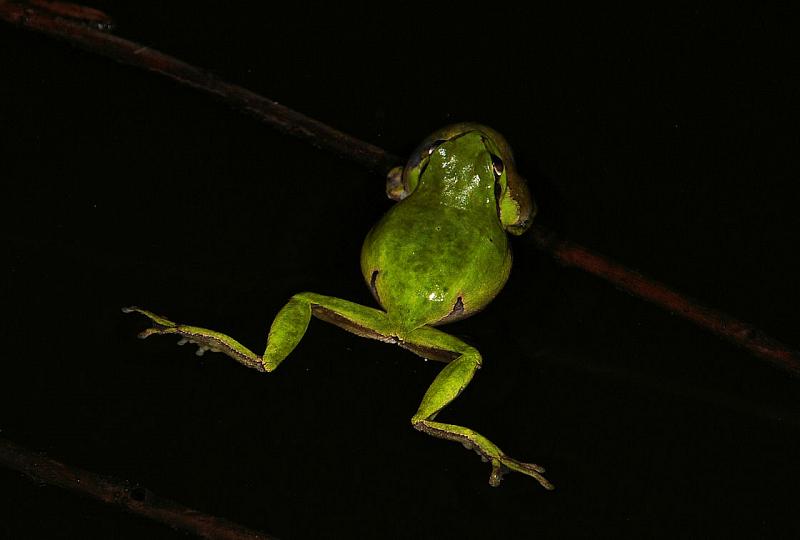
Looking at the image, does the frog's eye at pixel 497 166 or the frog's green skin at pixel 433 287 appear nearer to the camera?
the frog's green skin at pixel 433 287

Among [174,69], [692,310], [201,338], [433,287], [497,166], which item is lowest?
[201,338]

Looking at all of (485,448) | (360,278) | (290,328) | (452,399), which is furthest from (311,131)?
(485,448)

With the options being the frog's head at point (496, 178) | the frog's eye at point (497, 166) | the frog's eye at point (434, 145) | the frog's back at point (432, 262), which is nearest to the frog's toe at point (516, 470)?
the frog's back at point (432, 262)

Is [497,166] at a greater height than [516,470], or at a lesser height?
greater

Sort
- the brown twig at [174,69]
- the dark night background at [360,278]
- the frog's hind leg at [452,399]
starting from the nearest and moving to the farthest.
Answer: the frog's hind leg at [452,399] → the dark night background at [360,278] → the brown twig at [174,69]

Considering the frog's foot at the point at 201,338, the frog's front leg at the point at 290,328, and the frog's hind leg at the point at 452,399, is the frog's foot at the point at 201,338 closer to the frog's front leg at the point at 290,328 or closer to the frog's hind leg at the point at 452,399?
the frog's front leg at the point at 290,328

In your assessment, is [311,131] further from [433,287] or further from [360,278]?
[433,287]

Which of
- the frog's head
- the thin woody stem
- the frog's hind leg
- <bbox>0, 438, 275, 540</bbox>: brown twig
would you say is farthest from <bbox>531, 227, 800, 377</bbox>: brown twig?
<bbox>0, 438, 275, 540</bbox>: brown twig
